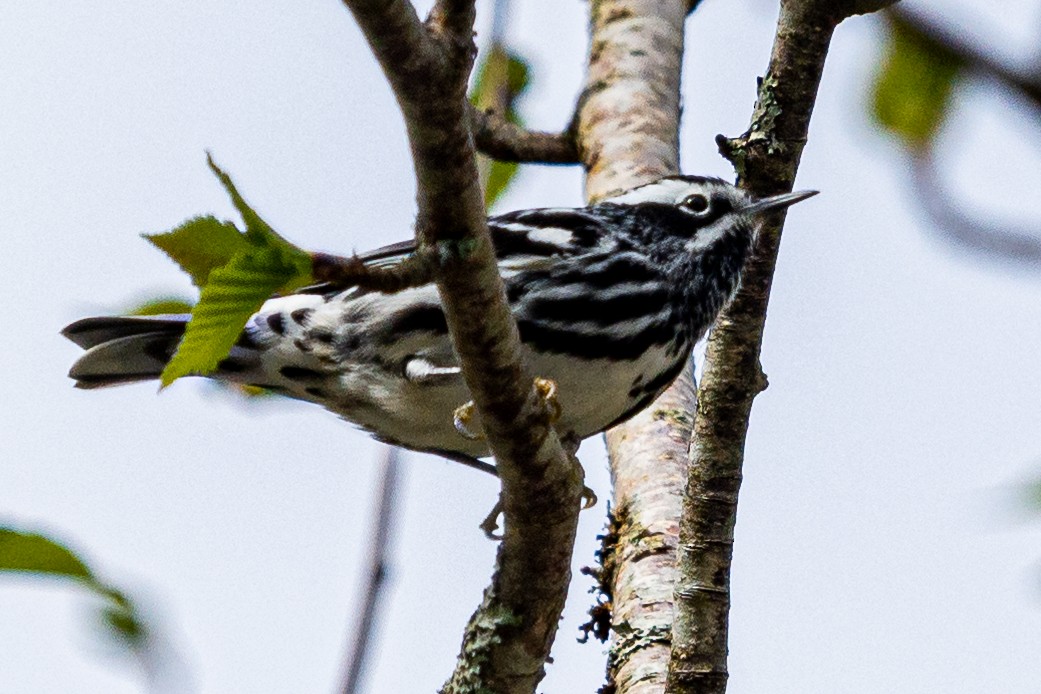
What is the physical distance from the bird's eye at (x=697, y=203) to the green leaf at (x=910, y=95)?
0.73 metres

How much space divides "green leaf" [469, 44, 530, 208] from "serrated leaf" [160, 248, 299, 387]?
8.35ft

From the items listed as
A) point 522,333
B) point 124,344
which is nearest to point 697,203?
point 522,333

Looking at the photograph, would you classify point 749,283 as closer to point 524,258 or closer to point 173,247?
point 524,258

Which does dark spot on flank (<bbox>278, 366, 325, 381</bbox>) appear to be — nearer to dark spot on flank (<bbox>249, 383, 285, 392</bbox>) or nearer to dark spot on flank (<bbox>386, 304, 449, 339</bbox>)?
dark spot on flank (<bbox>249, 383, 285, 392</bbox>)

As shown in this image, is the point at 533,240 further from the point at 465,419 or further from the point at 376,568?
the point at 376,568

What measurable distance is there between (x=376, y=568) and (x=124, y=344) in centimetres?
A: 229

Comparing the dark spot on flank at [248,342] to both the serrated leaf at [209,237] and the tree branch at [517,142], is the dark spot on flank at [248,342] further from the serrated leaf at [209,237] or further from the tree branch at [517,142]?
the serrated leaf at [209,237]

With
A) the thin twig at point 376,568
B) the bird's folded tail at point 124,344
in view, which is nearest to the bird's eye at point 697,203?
the bird's folded tail at point 124,344

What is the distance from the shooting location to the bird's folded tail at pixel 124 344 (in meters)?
4.16

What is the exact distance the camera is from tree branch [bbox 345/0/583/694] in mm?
1933

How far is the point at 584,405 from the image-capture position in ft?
12.5

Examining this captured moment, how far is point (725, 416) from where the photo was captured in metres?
2.94

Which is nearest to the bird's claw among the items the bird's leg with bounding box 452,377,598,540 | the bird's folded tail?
the bird's leg with bounding box 452,377,598,540

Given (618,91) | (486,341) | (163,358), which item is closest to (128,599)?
(486,341)
